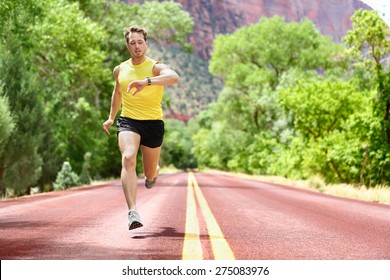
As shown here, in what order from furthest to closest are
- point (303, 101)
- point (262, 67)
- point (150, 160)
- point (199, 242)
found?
point (262, 67), point (303, 101), point (150, 160), point (199, 242)

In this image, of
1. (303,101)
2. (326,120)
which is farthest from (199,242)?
(303,101)

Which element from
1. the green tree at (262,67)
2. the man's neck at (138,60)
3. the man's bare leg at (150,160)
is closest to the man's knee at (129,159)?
the man's bare leg at (150,160)

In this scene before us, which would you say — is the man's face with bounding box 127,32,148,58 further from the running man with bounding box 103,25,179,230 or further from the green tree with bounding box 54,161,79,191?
the green tree with bounding box 54,161,79,191

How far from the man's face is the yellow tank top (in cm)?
19

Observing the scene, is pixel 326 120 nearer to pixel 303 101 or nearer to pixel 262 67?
pixel 303 101

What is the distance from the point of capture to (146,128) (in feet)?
20.1

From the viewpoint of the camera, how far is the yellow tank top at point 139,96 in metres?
5.95

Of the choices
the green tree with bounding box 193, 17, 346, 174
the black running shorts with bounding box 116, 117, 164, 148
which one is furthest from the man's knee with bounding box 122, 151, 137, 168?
the green tree with bounding box 193, 17, 346, 174

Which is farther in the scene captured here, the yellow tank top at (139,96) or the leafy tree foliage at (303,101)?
the leafy tree foliage at (303,101)

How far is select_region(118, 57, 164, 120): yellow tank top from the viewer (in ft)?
19.5

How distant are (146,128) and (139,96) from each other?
0.35 metres

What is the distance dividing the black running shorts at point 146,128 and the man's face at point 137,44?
0.74m

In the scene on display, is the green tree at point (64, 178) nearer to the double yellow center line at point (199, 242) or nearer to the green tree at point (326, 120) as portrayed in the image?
the green tree at point (326, 120)
